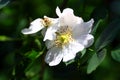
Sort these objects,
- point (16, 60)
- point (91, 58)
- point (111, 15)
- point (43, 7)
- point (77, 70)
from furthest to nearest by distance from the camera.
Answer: point (43, 7), point (111, 15), point (16, 60), point (77, 70), point (91, 58)

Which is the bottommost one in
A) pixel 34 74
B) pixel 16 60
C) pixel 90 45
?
pixel 34 74

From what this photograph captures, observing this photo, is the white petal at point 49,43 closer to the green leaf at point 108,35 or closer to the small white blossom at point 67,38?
the small white blossom at point 67,38

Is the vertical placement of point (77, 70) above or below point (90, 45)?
below

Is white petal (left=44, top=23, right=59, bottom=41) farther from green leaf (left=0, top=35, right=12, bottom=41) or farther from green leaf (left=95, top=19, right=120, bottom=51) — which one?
green leaf (left=0, top=35, right=12, bottom=41)

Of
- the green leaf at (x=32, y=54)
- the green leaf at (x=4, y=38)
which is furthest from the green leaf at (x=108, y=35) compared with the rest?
the green leaf at (x=4, y=38)

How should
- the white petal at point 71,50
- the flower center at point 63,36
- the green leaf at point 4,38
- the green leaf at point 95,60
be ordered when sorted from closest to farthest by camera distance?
the green leaf at point 95,60 < the white petal at point 71,50 < the flower center at point 63,36 < the green leaf at point 4,38

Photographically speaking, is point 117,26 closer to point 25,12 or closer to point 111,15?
point 111,15

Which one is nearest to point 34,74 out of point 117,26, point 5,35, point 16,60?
point 16,60
